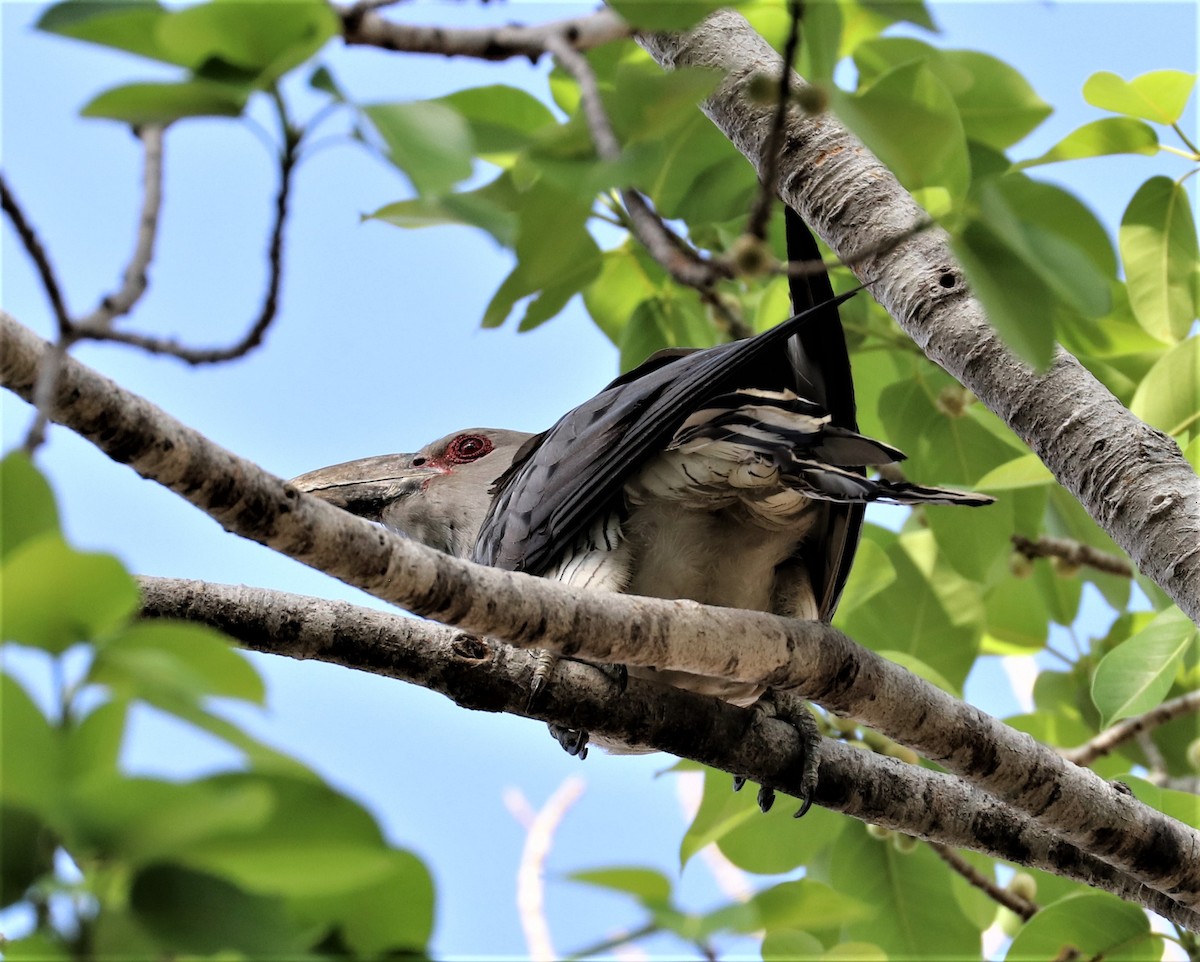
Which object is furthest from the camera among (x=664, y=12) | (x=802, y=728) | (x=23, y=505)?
(x=802, y=728)

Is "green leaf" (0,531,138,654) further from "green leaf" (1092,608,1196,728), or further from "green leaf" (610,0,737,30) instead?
"green leaf" (1092,608,1196,728)

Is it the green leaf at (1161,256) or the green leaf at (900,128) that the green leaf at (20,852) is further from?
the green leaf at (1161,256)

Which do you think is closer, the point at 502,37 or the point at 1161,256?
the point at 502,37

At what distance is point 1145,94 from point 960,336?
0.94 meters

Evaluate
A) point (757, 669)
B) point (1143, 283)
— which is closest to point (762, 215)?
point (757, 669)

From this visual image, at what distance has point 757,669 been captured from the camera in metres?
2.40

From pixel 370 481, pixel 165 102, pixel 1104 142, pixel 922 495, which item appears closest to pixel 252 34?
pixel 165 102

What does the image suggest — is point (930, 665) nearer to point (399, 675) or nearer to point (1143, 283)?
point (1143, 283)

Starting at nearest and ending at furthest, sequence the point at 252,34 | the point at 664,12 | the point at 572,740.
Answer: the point at 252,34 → the point at 664,12 → the point at 572,740

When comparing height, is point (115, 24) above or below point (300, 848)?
above

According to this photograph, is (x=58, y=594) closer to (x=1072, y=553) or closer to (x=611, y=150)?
(x=611, y=150)

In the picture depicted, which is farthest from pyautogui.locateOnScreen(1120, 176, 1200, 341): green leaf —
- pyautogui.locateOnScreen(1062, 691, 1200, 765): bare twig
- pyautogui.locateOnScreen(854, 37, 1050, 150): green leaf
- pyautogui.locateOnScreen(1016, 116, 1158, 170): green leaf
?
pyautogui.locateOnScreen(1062, 691, 1200, 765): bare twig

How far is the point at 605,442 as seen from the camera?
3037mm

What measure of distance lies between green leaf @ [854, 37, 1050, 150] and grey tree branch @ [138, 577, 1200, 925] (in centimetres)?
181
